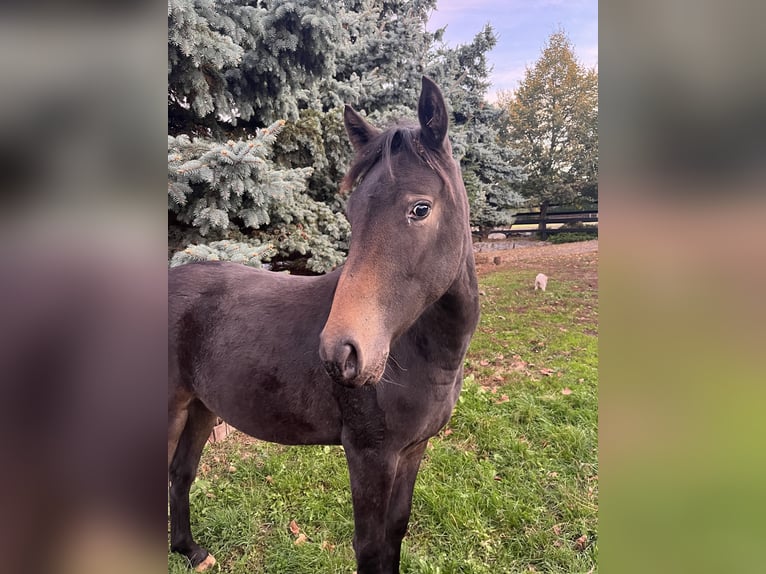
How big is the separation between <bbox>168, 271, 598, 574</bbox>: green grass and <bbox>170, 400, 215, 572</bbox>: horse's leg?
0.07 metres

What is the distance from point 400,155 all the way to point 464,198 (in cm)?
29

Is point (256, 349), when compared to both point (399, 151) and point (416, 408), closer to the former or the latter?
point (416, 408)

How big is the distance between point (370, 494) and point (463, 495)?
1179mm

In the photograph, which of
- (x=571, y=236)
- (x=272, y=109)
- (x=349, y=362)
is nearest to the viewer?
(x=349, y=362)

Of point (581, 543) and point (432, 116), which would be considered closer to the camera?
point (432, 116)

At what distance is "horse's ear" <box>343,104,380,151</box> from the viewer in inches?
54.3

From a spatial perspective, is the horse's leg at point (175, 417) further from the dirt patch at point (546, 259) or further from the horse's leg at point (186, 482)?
the dirt patch at point (546, 259)

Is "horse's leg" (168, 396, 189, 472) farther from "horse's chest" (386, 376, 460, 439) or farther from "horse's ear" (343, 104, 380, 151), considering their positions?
"horse's ear" (343, 104, 380, 151)

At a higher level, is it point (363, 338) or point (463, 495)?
point (363, 338)

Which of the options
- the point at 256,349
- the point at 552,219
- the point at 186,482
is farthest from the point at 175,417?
the point at 552,219

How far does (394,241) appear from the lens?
1079 millimetres
